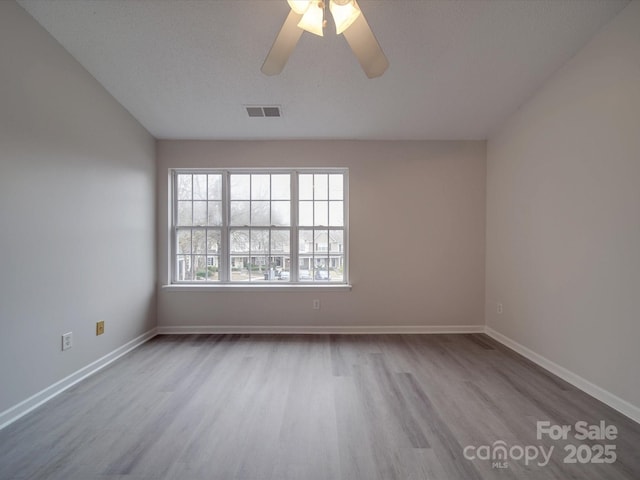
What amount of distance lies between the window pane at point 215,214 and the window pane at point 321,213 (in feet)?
4.00

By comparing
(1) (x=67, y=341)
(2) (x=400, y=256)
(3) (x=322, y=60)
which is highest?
(3) (x=322, y=60)

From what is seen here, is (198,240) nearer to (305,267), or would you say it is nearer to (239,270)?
(239,270)

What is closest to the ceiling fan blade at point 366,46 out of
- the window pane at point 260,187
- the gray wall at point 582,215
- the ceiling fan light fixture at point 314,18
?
the ceiling fan light fixture at point 314,18

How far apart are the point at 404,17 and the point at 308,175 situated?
190cm

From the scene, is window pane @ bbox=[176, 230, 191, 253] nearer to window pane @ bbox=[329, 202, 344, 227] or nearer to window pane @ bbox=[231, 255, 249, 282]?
window pane @ bbox=[231, 255, 249, 282]

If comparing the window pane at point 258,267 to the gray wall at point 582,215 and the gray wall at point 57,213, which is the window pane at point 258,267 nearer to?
the gray wall at point 57,213

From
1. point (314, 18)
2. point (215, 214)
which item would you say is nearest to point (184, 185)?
point (215, 214)

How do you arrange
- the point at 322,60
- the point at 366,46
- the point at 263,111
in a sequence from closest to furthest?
the point at 366,46, the point at 322,60, the point at 263,111

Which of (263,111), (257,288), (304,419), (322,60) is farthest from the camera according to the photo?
(257,288)

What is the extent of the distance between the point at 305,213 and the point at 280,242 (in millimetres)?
494

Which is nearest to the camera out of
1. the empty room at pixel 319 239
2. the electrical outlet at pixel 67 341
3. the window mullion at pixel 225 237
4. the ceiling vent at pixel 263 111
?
the empty room at pixel 319 239

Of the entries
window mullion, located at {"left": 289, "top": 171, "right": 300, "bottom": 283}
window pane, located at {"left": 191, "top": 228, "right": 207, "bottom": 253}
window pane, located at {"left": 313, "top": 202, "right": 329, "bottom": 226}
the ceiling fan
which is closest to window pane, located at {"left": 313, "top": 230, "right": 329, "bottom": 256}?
window pane, located at {"left": 313, "top": 202, "right": 329, "bottom": 226}

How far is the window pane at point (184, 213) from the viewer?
3498 millimetres

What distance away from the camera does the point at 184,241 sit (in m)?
3.49
